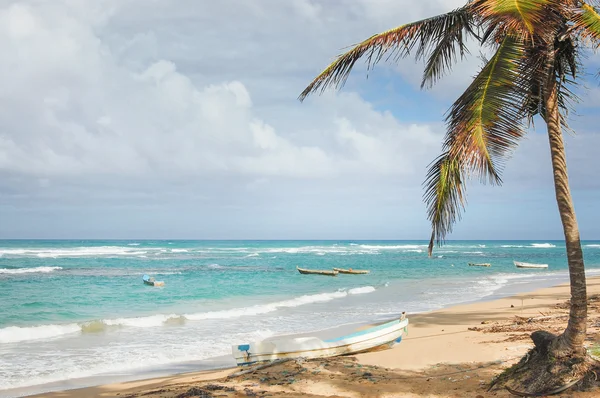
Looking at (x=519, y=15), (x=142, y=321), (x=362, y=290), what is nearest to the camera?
Result: (x=519, y=15)

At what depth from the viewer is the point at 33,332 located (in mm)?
14422

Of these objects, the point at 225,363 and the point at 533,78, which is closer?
the point at 533,78

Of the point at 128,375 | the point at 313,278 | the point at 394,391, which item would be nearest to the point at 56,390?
the point at 128,375

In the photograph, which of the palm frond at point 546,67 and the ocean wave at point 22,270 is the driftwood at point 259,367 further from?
the ocean wave at point 22,270

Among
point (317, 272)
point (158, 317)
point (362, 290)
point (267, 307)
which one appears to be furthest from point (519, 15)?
point (317, 272)

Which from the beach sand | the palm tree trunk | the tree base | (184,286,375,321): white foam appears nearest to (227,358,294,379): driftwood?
the beach sand

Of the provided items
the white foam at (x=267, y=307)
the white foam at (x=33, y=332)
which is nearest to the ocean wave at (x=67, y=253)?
the white foam at (x=267, y=307)

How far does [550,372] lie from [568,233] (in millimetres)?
1520

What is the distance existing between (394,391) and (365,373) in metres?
1.12

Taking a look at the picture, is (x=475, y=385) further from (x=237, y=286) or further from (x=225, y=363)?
(x=237, y=286)

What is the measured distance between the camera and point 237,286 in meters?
28.4

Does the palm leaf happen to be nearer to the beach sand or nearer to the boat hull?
the beach sand

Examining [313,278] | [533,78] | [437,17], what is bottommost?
[313,278]

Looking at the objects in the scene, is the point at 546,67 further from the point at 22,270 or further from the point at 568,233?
the point at 22,270
